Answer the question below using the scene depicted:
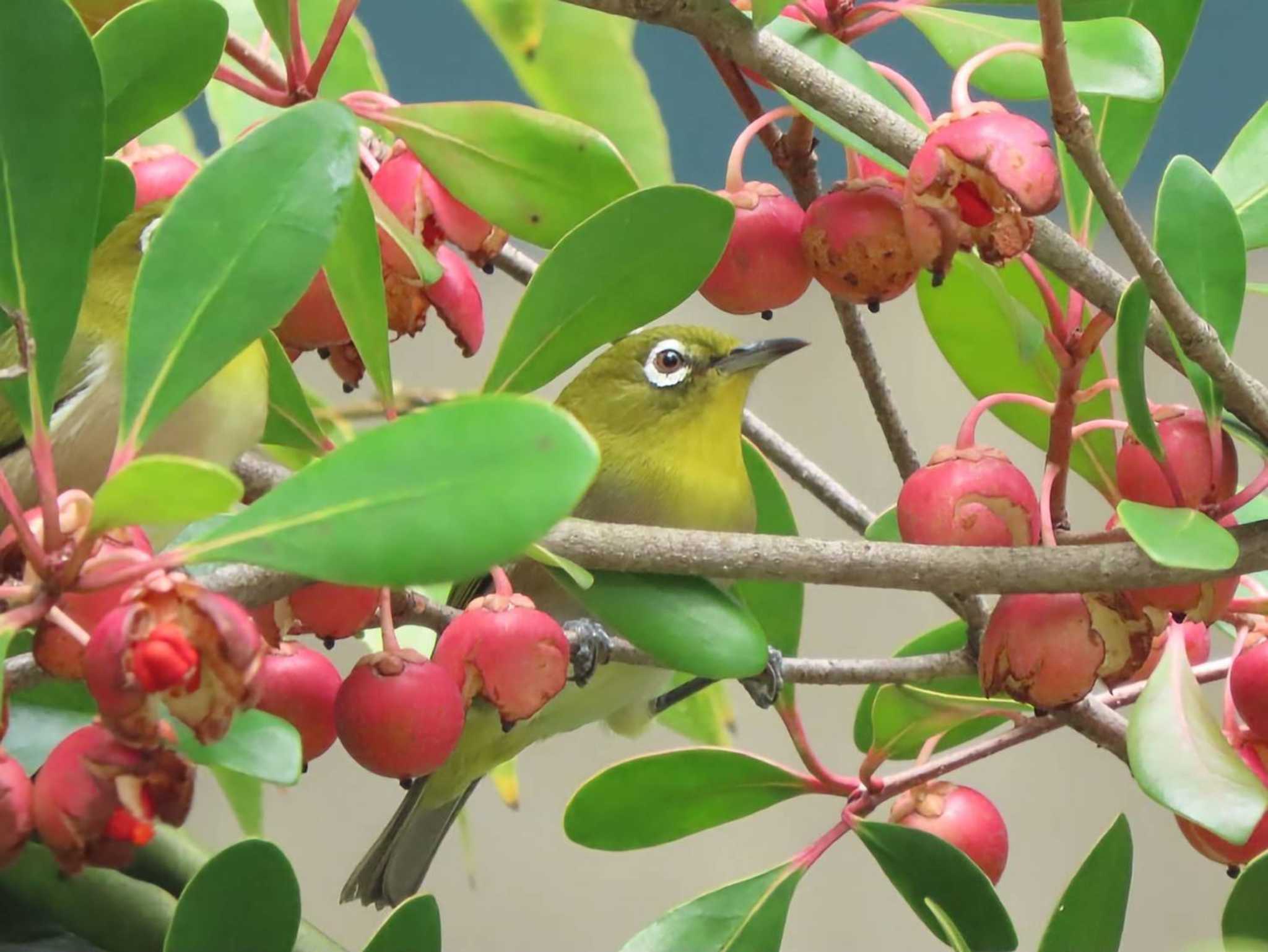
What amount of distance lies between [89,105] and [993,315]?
60 centimetres

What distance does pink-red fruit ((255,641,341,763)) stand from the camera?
27.0 inches

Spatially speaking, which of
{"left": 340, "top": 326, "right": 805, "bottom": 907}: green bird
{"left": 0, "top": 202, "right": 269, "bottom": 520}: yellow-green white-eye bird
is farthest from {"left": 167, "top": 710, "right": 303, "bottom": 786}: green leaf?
{"left": 340, "top": 326, "right": 805, "bottom": 907}: green bird

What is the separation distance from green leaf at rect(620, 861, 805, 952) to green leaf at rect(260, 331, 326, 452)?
0.37 metres

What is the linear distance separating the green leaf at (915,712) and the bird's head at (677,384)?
1.43 ft

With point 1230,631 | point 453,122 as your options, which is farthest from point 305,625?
point 1230,631

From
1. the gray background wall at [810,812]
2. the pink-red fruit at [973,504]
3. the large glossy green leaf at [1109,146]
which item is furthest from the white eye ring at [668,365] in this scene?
the gray background wall at [810,812]

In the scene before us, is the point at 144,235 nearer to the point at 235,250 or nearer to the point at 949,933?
the point at 235,250

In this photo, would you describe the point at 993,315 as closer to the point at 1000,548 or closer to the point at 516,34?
the point at 1000,548

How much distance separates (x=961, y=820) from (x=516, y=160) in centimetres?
56

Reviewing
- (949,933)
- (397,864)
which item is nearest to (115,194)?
(949,933)

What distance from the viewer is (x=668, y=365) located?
1413 mm

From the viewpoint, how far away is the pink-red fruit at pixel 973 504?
27.8 inches

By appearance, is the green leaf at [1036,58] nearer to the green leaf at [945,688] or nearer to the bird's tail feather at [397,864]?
the green leaf at [945,688]

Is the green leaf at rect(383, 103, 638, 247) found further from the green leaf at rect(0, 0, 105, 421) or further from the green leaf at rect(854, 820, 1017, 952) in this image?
the green leaf at rect(854, 820, 1017, 952)
